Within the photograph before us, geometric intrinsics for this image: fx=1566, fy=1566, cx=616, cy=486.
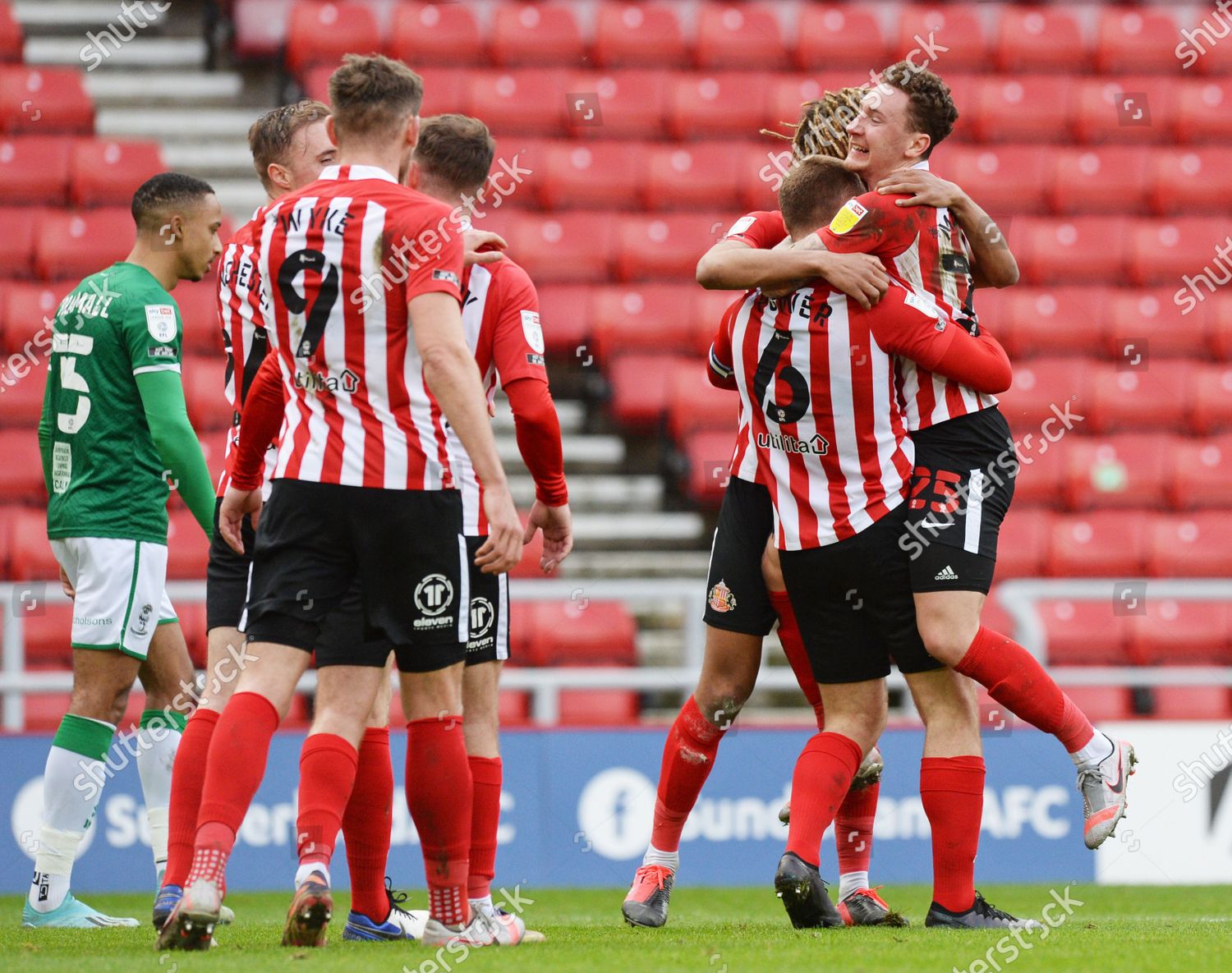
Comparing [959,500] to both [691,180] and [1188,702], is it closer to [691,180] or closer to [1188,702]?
[1188,702]

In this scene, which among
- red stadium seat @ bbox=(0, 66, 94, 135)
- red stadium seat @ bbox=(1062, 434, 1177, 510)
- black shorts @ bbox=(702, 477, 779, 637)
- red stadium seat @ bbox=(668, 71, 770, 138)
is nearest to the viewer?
black shorts @ bbox=(702, 477, 779, 637)

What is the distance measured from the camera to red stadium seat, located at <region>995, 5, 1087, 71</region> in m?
11.7

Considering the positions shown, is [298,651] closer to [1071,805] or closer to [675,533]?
[1071,805]

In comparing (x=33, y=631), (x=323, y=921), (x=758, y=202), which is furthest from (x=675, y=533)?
(x=323, y=921)

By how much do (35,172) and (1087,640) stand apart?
7154 mm

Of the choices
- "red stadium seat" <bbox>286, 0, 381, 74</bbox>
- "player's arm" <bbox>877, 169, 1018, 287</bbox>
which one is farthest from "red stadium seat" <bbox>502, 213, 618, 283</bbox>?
"player's arm" <bbox>877, 169, 1018, 287</bbox>

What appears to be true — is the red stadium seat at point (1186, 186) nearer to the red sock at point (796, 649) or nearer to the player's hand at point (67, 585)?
the red sock at point (796, 649)

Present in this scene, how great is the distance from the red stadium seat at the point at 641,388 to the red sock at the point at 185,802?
5474 millimetres

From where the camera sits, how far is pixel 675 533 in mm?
9172

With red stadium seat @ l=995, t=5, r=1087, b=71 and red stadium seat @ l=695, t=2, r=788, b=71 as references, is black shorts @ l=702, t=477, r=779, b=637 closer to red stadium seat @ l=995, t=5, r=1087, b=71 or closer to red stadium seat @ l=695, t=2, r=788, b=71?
red stadium seat @ l=695, t=2, r=788, b=71

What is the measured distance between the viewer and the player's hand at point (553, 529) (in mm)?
4121

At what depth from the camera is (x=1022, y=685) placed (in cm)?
397

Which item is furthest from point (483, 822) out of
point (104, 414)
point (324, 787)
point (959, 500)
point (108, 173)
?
point (108, 173)

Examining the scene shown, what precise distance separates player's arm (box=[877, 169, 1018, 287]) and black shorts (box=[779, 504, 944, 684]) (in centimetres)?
73
